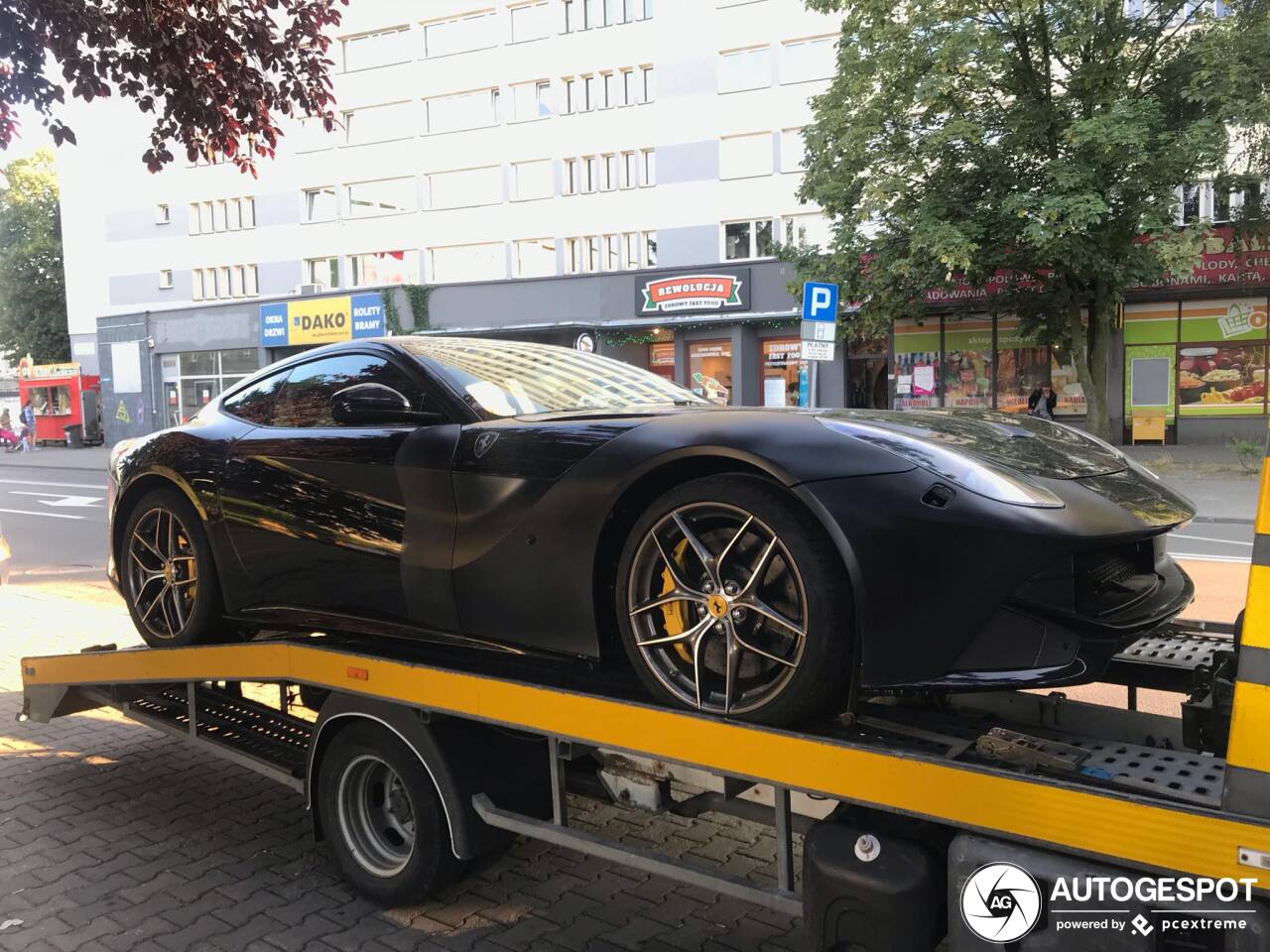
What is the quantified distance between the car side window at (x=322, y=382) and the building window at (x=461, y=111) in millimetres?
29103

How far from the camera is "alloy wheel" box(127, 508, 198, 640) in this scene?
4328mm

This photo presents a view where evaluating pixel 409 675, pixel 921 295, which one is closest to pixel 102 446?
pixel 921 295

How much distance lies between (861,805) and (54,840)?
3531 mm

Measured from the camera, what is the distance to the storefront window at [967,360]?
24812mm

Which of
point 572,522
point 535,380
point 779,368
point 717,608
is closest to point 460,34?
point 779,368

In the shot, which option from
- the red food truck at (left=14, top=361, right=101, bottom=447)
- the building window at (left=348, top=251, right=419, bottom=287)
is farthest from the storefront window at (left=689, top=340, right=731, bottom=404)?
the red food truck at (left=14, top=361, right=101, bottom=447)

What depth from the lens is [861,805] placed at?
7.70 feet

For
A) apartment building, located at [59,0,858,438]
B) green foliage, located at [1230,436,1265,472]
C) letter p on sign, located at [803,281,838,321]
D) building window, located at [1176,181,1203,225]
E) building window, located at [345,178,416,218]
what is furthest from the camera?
building window, located at [345,178,416,218]

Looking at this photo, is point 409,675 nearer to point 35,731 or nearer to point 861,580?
point 861,580

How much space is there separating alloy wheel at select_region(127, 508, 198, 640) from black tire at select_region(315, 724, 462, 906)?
1.24m

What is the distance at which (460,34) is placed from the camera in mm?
31484

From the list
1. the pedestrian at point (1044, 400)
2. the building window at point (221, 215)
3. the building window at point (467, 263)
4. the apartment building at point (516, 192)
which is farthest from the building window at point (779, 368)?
the building window at point (221, 215)

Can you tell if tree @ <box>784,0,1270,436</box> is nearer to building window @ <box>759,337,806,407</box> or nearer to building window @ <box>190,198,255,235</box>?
building window @ <box>759,337,806,407</box>

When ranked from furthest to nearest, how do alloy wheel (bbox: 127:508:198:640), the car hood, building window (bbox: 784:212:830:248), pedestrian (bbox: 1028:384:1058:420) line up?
building window (bbox: 784:212:830:248), pedestrian (bbox: 1028:384:1058:420), alloy wheel (bbox: 127:508:198:640), the car hood
